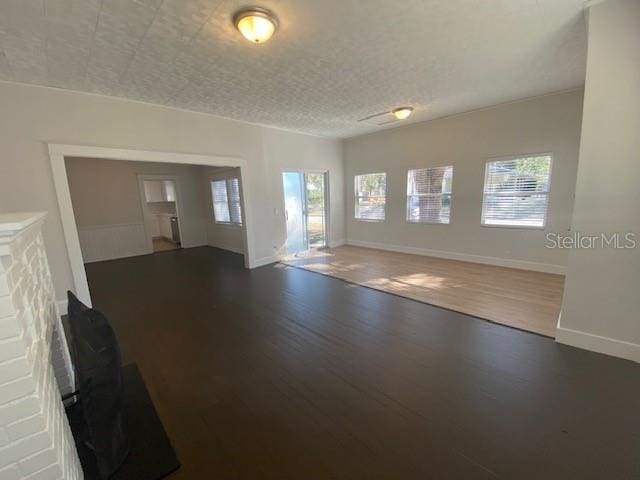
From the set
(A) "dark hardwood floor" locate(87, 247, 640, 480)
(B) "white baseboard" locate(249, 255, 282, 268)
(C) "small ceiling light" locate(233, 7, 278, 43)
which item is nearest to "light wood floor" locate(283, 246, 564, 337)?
(B) "white baseboard" locate(249, 255, 282, 268)

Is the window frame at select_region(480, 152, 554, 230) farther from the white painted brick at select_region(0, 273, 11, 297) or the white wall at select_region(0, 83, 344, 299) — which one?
the white painted brick at select_region(0, 273, 11, 297)

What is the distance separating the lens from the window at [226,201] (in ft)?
22.0

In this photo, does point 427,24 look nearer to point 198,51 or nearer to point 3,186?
point 198,51

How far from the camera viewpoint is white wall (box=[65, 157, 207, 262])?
19.7 ft

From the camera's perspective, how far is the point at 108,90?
341cm

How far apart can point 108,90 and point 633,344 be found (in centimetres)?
628

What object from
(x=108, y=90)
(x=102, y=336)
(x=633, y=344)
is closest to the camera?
(x=102, y=336)

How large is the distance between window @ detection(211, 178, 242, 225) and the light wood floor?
80.1 inches

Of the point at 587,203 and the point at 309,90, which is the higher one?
the point at 309,90

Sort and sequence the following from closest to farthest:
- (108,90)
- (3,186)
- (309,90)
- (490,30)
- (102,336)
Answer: (102,336), (490,30), (3,186), (108,90), (309,90)

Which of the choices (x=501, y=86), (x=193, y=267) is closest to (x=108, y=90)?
(x=193, y=267)

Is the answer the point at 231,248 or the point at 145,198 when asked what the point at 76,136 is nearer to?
the point at 145,198

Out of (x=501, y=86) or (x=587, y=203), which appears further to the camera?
(x=501, y=86)

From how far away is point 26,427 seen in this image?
0.93 m
